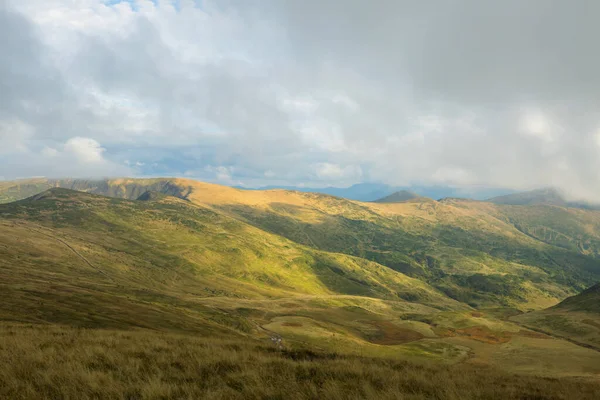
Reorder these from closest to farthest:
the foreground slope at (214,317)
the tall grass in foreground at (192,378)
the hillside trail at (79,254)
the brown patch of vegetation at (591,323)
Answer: the tall grass in foreground at (192,378), the foreground slope at (214,317), the hillside trail at (79,254), the brown patch of vegetation at (591,323)

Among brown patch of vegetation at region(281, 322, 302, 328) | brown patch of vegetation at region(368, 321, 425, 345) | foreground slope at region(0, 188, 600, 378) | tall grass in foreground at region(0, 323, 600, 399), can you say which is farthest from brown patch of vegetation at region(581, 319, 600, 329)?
tall grass in foreground at region(0, 323, 600, 399)

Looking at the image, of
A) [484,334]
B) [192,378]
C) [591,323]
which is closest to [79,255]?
[484,334]

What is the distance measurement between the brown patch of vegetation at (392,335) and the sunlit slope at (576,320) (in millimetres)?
59339

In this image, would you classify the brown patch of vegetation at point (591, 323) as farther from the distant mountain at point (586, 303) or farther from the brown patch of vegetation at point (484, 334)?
the brown patch of vegetation at point (484, 334)

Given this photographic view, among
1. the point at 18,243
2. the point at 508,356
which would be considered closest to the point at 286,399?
the point at 508,356

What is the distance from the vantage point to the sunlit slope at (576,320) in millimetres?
130500

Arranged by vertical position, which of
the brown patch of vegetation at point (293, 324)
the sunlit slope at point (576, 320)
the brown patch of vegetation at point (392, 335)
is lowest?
the sunlit slope at point (576, 320)

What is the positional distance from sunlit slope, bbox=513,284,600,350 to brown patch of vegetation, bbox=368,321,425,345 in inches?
2336

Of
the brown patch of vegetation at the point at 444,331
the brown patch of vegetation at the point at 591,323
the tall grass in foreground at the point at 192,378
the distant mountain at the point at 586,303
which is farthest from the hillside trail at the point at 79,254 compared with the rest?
the distant mountain at the point at 586,303

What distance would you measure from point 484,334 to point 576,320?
6483 cm

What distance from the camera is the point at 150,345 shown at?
1744 centimetres

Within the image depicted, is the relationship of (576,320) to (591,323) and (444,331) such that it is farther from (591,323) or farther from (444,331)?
(444,331)

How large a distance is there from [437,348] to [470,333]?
42.0m

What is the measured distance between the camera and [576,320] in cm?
15138
